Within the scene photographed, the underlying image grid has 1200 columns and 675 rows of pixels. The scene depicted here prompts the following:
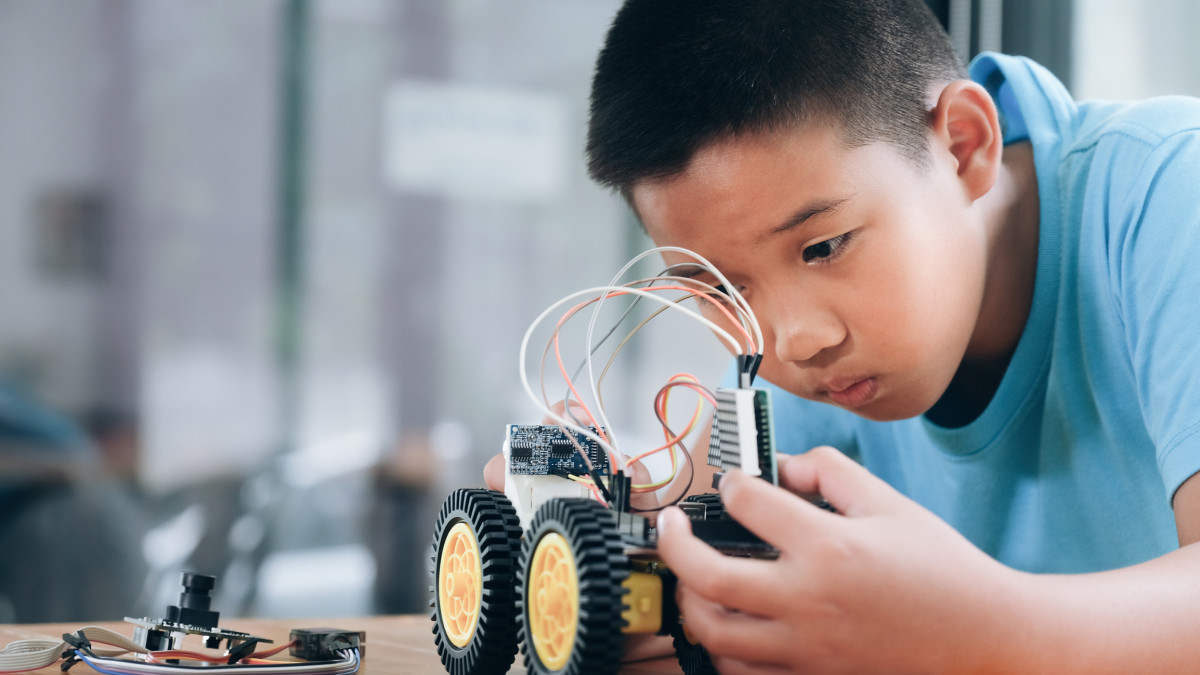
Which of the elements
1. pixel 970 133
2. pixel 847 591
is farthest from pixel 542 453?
pixel 970 133


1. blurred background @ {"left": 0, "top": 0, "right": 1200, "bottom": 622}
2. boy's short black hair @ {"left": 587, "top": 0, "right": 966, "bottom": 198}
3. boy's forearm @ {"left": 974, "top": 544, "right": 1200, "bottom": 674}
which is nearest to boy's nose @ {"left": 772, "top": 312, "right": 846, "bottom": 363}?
boy's short black hair @ {"left": 587, "top": 0, "right": 966, "bottom": 198}

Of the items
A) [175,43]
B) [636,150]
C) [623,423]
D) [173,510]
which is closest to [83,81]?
[175,43]

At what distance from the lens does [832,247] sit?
0.59 metres

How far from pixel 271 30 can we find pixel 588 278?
42.5 inches

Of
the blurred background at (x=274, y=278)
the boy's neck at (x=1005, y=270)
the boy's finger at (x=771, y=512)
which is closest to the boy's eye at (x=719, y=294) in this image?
the boy's finger at (x=771, y=512)

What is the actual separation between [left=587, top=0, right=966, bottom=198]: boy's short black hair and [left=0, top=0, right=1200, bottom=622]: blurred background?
1.88m

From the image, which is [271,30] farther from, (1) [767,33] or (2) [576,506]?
(2) [576,506]

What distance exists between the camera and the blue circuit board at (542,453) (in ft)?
1.58

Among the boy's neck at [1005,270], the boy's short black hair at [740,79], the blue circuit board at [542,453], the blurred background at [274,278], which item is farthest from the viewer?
the blurred background at [274,278]

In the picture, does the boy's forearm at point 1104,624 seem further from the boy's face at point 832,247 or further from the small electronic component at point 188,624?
the small electronic component at point 188,624

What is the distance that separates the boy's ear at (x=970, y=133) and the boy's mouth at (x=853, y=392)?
168 millimetres

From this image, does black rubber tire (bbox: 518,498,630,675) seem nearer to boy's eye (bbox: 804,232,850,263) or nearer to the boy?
the boy

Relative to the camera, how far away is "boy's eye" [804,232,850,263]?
0.58m

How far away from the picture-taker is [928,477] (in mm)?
868
